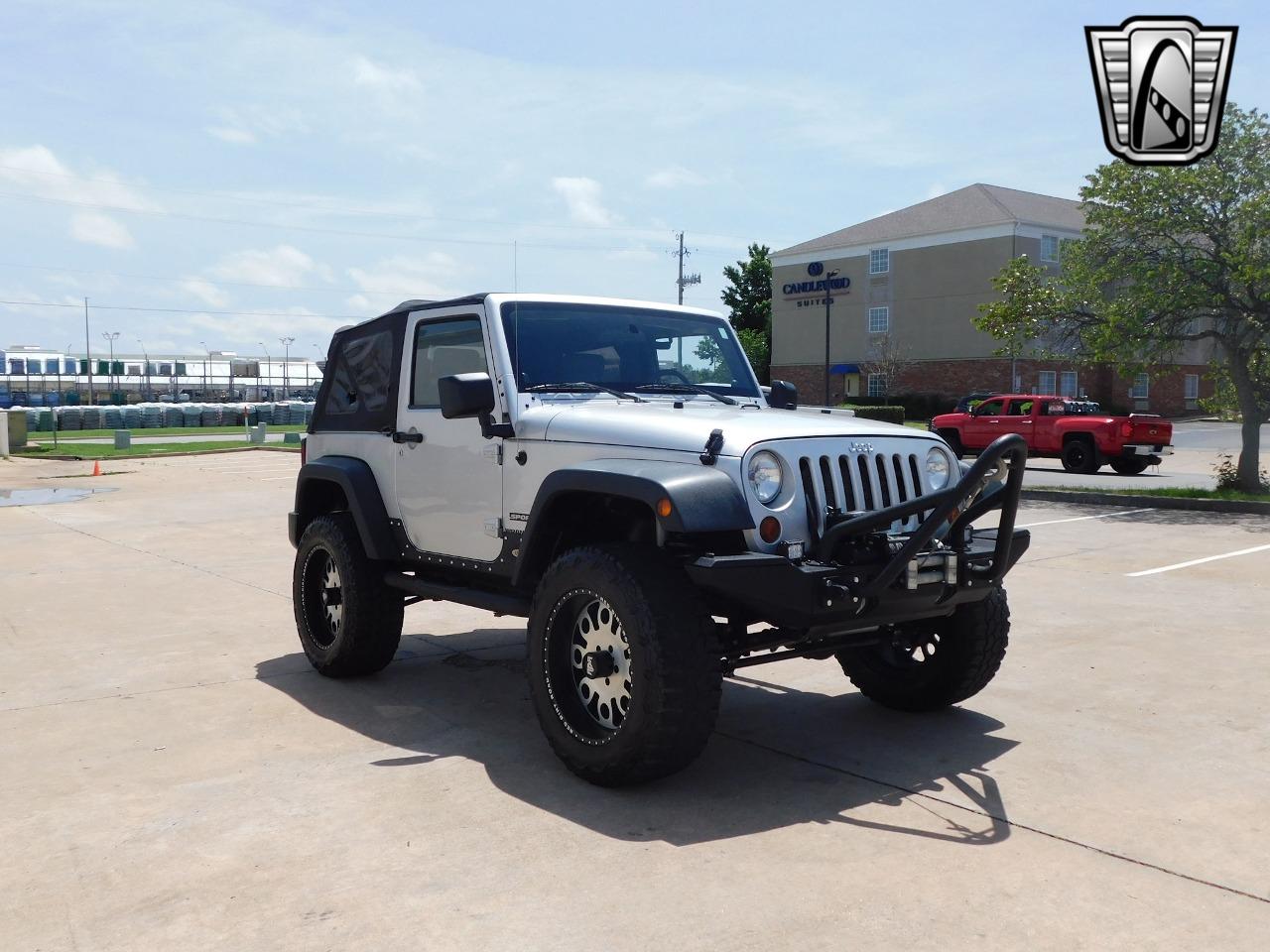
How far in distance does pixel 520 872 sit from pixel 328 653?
2.98m

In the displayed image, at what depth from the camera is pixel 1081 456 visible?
23.2m

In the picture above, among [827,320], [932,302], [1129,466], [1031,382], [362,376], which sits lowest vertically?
[1129,466]

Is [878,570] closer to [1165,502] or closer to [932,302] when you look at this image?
[1165,502]

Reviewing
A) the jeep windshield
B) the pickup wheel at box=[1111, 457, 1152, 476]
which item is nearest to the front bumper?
the pickup wheel at box=[1111, 457, 1152, 476]

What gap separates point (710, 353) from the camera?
6434 millimetres

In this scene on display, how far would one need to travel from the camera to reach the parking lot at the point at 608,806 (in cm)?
345

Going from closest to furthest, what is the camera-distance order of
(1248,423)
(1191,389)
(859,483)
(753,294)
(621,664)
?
(621,664), (859,483), (1248,423), (1191,389), (753,294)

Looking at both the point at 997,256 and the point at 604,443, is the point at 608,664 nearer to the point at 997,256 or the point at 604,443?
the point at 604,443

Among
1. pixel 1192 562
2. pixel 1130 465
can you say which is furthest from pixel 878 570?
pixel 1130 465

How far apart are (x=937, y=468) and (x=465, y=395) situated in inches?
83.6

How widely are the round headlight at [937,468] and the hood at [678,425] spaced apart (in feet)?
0.26

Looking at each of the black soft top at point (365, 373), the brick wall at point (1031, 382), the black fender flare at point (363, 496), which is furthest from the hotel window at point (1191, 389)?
the black fender flare at point (363, 496)

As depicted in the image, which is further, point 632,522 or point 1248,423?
point 1248,423

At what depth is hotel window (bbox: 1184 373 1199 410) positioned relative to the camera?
59.1 metres
